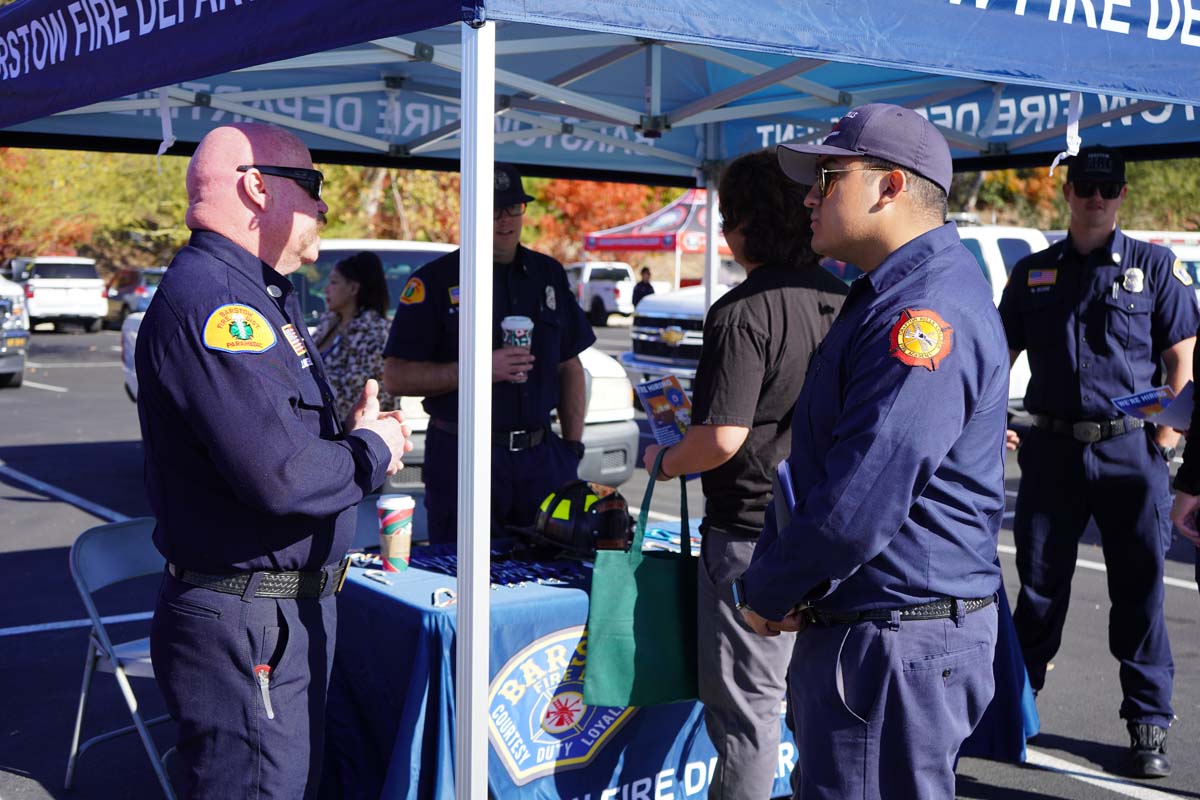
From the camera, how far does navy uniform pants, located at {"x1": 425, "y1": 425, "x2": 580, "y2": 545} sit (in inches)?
164

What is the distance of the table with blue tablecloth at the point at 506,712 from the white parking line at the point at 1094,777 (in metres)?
0.84

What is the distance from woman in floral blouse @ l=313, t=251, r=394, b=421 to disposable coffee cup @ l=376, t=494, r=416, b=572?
2.73 metres

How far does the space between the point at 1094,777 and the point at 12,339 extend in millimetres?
14801

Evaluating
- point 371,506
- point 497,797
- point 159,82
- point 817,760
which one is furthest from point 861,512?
point 371,506

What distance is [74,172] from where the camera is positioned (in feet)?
88.1

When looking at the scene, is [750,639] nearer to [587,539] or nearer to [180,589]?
[587,539]

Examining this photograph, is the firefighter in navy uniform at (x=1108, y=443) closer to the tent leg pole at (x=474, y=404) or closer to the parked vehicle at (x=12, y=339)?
the tent leg pole at (x=474, y=404)

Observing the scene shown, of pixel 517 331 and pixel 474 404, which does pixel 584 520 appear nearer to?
pixel 517 331

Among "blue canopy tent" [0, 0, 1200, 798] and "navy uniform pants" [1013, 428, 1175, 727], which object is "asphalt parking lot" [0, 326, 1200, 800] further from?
"blue canopy tent" [0, 0, 1200, 798]

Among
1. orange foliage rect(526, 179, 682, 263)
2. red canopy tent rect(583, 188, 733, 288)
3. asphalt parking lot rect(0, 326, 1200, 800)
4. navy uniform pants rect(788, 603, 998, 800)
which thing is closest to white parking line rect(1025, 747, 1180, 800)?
asphalt parking lot rect(0, 326, 1200, 800)

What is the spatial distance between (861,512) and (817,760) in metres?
0.54

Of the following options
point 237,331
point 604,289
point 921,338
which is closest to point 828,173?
point 921,338

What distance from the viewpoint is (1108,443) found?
4211 millimetres

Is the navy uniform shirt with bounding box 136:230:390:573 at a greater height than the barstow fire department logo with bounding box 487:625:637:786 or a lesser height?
greater
